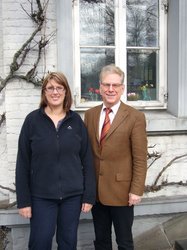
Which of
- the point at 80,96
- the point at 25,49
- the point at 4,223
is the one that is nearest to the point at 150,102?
the point at 80,96

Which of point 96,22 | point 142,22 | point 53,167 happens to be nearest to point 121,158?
point 53,167

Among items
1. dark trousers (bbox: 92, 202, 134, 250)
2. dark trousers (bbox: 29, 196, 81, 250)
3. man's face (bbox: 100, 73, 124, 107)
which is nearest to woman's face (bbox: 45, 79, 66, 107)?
man's face (bbox: 100, 73, 124, 107)

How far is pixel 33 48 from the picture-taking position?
11.5 ft

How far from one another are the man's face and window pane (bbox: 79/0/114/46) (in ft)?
4.55

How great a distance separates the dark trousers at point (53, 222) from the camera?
2.47 m

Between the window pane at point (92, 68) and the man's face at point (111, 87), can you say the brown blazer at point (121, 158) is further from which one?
the window pane at point (92, 68)

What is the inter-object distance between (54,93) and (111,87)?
0.41 meters

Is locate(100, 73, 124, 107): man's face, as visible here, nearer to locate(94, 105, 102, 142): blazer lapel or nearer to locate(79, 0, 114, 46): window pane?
locate(94, 105, 102, 142): blazer lapel

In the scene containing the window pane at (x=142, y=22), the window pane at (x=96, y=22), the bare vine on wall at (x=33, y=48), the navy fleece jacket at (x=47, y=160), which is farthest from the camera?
the window pane at (x=142, y=22)

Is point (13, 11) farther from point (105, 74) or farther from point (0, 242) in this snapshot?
point (0, 242)

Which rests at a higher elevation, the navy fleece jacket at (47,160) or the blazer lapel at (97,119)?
the blazer lapel at (97,119)

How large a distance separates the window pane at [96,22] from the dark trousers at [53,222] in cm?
192

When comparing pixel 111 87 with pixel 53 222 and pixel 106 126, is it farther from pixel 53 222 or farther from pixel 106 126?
pixel 53 222

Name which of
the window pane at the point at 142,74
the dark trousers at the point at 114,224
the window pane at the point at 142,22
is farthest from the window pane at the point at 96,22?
the dark trousers at the point at 114,224
